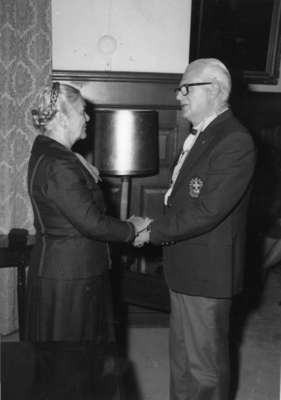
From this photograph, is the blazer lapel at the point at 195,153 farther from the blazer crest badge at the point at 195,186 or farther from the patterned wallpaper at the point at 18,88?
the patterned wallpaper at the point at 18,88

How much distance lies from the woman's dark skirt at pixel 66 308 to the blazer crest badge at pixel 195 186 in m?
0.59

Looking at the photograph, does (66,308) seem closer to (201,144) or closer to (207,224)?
(207,224)

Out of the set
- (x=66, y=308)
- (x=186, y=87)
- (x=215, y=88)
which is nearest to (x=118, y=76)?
(x=186, y=87)

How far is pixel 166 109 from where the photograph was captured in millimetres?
3654

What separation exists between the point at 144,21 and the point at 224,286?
2.11 metres

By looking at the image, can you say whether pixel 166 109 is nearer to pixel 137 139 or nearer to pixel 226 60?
pixel 137 139

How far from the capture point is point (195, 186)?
86.4 inches

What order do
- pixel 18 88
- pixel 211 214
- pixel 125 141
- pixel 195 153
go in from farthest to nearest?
pixel 18 88
pixel 125 141
pixel 195 153
pixel 211 214

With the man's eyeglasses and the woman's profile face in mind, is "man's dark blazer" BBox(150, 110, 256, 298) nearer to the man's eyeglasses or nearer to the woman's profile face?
the man's eyeglasses

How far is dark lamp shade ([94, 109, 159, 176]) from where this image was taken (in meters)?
3.17

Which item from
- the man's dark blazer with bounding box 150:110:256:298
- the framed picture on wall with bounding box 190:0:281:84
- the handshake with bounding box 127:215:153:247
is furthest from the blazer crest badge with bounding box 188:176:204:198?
the framed picture on wall with bounding box 190:0:281:84

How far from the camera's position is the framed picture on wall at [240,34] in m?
4.61

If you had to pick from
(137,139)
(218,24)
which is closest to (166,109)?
(137,139)

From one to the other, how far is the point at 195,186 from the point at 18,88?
5.63ft
